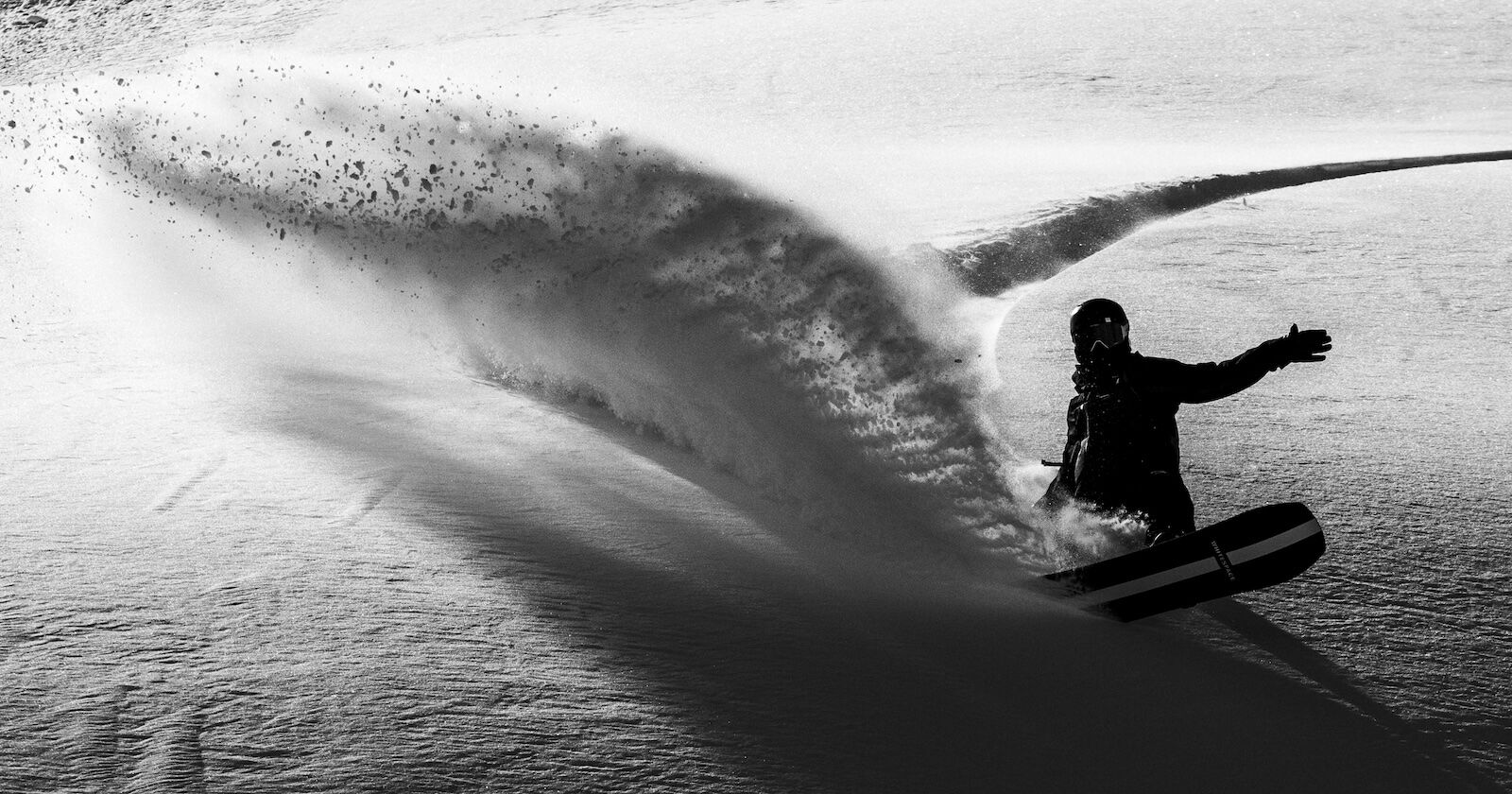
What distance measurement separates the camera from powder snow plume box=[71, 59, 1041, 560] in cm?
488

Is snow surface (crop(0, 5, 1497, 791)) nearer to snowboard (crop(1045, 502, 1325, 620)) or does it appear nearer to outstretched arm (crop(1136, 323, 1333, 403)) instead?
snowboard (crop(1045, 502, 1325, 620))

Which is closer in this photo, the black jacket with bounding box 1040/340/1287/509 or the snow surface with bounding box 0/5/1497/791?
the snow surface with bounding box 0/5/1497/791

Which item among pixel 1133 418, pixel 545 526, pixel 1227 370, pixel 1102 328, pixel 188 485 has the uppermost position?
pixel 1102 328

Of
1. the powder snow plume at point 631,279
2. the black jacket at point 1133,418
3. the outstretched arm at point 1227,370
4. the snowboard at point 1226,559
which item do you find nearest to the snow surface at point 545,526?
the powder snow plume at point 631,279

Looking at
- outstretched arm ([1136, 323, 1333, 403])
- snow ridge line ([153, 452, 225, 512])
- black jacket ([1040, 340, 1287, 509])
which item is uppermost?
outstretched arm ([1136, 323, 1333, 403])

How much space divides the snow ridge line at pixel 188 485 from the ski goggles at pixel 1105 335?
282cm

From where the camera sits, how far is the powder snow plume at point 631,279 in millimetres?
4879

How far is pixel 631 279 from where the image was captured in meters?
6.55

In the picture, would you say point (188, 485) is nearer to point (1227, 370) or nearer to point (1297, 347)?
point (1227, 370)

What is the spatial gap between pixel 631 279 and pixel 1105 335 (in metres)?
3.24

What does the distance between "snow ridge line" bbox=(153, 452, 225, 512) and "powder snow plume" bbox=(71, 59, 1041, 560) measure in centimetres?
174

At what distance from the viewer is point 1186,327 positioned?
7.32 meters

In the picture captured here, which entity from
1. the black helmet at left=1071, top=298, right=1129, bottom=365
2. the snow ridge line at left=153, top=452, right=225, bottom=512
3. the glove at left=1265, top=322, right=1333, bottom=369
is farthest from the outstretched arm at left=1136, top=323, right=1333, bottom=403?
the snow ridge line at left=153, top=452, right=225, bottom=512

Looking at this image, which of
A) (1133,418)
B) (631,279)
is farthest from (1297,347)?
(631,279)
